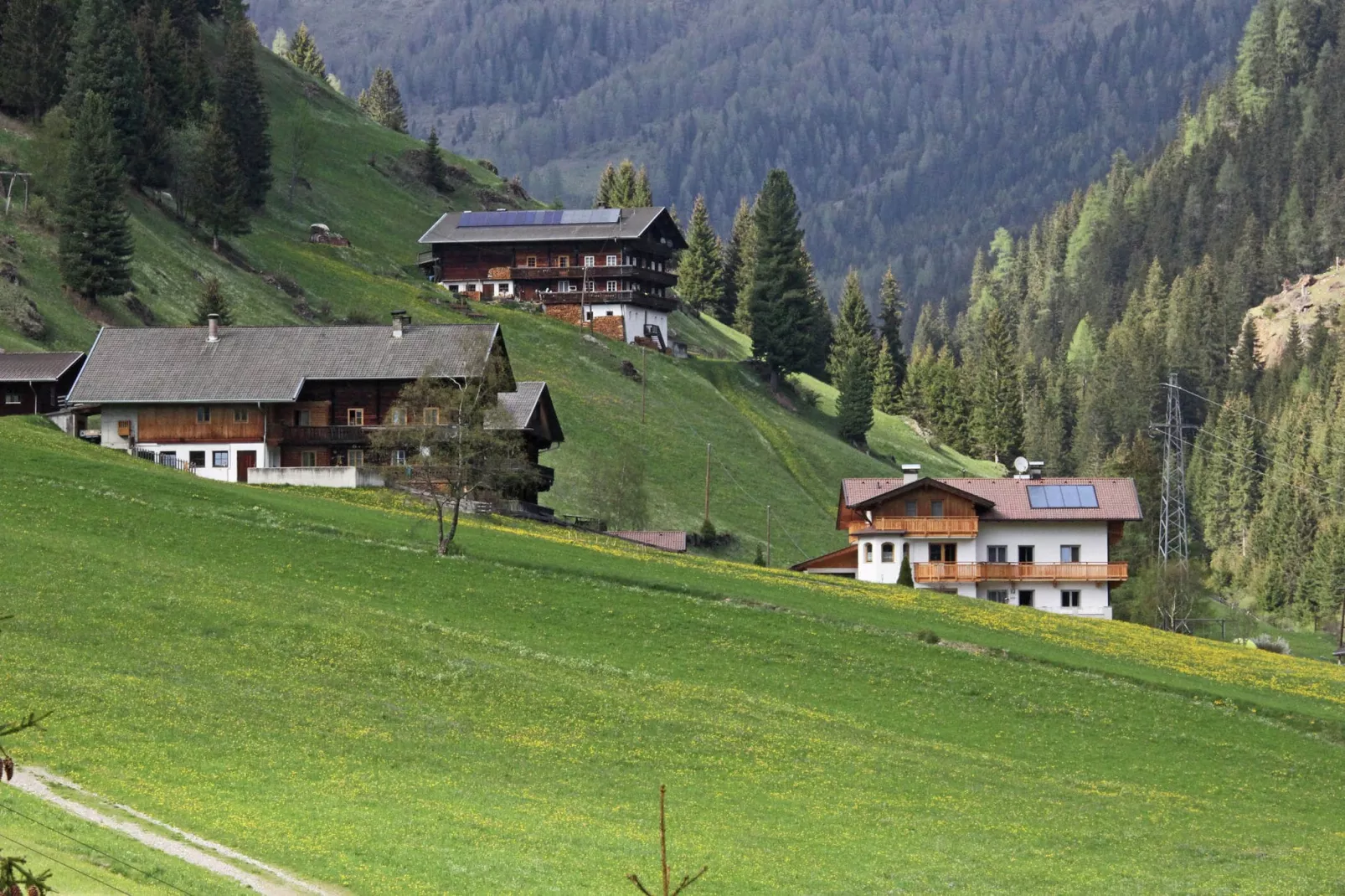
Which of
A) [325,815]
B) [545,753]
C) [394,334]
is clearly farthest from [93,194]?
[325,815]

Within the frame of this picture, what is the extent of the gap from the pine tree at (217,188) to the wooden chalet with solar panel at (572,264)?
88.1ft

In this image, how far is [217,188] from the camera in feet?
458

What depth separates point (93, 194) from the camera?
384 ft

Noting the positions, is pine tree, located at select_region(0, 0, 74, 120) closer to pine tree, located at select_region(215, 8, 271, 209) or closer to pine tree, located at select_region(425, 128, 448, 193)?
pine tree, located at select_region(215, 8, 271, 209)

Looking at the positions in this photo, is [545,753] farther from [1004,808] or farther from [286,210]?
[286,210]

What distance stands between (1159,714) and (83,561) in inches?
1365

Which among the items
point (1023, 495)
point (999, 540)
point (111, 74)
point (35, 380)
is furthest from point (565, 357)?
point (35, 380)

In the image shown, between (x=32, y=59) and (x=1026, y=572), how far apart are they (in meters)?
83.2

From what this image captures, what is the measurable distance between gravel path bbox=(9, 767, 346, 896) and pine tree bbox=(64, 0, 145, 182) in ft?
347

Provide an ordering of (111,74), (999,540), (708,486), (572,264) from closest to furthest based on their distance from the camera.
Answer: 1. (999,540)
2. (708,486)
3. (111,74)
4. (572,264)

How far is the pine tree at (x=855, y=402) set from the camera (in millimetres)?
159000

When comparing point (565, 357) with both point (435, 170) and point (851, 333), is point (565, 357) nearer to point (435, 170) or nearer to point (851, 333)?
point (435, 170)

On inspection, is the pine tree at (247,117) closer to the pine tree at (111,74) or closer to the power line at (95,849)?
the pine tree at (111,74)

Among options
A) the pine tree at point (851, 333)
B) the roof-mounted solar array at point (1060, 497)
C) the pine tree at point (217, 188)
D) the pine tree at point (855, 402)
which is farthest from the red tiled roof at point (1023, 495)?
the pine tree at point (851, 333)
